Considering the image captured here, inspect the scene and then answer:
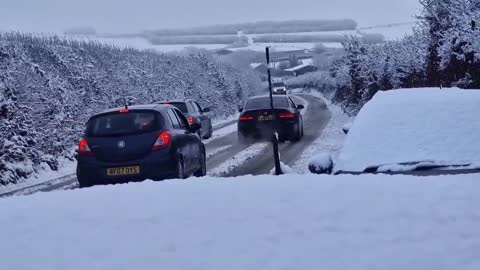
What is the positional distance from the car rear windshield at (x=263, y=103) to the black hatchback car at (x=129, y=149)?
32.0 feet

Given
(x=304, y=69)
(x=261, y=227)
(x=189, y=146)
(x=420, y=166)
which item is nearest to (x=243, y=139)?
(x=189, y=146)

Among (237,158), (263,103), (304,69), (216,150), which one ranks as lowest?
(304,69)

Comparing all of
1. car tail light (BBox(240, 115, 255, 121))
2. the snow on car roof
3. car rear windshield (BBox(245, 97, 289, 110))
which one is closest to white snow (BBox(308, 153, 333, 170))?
the snow on car roof

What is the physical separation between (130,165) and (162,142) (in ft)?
2.02

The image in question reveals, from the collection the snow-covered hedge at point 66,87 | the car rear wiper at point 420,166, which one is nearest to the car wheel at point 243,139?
the snow-covered hedge at point 66,87

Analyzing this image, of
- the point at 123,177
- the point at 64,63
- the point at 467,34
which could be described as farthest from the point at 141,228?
the point at 64,63

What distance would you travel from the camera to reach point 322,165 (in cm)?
749

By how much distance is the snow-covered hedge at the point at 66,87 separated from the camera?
15.9 metres

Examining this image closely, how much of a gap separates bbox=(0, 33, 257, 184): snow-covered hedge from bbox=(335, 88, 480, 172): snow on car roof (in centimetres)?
969

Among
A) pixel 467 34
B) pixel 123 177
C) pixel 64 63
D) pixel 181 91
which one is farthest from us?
pixel 181 91

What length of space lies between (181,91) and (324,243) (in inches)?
1280

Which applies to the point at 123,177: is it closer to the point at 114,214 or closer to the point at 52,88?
the point at 114,214

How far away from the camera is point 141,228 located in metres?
4.38

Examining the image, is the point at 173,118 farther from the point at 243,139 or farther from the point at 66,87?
the point at 66,87
